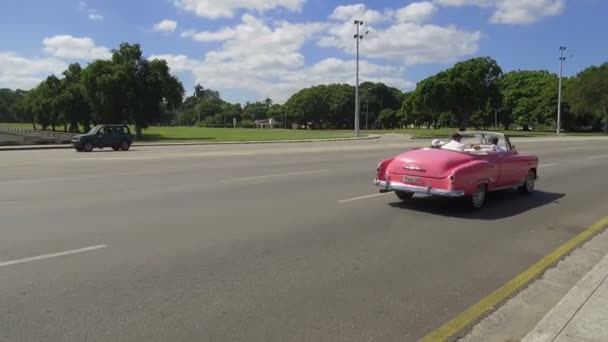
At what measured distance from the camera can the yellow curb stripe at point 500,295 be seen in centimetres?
426

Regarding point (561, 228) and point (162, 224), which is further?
point (561, 228)

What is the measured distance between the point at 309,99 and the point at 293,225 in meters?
137

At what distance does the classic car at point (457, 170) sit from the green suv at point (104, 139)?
2633 cm

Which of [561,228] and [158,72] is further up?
[158,72]

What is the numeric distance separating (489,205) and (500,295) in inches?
213

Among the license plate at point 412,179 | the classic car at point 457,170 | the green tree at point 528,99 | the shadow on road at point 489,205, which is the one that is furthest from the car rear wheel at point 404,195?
the green tree at point 528,99

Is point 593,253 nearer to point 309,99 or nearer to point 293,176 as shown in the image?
point 293,176

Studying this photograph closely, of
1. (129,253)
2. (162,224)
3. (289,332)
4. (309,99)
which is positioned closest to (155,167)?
(162,224)

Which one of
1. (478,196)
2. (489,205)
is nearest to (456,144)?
(478,196)

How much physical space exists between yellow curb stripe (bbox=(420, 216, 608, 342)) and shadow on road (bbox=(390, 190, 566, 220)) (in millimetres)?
1834

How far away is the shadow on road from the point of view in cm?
Result: 929

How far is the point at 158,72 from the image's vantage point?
60938 mm

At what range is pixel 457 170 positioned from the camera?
29.4 feet

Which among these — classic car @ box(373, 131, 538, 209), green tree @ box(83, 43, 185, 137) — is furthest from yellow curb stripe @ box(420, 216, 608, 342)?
green tree @ box(83, 43, 185, 137)
